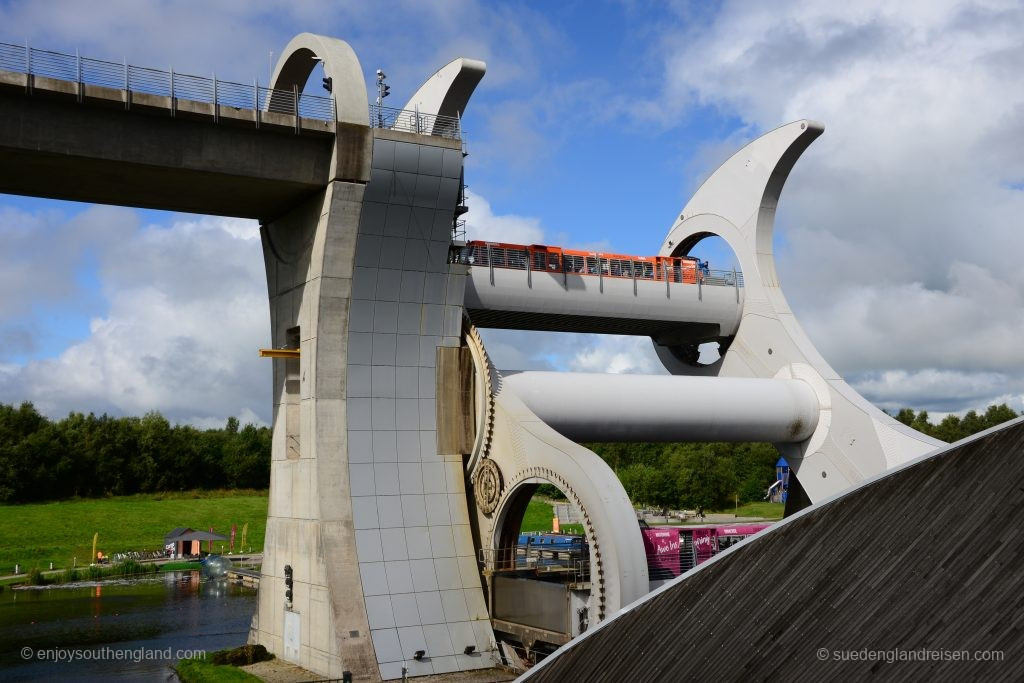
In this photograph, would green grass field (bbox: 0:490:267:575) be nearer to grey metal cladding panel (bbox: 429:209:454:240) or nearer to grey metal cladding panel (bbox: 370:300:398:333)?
grey metal cladding panel (bbox: 370:300:398:333)

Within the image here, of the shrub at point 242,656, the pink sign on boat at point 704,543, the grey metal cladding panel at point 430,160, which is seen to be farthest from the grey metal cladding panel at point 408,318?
the shrub at point 242,656

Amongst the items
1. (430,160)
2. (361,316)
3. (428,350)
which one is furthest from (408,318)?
(430,160)

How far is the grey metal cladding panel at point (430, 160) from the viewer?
2695cm

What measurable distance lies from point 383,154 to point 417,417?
732 centimetres

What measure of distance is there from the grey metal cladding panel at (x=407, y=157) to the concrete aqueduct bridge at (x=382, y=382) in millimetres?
38

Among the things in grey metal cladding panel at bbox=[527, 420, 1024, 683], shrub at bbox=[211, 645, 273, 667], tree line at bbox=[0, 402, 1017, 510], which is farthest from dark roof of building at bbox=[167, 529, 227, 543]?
grey metal cladding panel at bbox=[527, 420, 1024, 683]

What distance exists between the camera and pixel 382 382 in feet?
89.9

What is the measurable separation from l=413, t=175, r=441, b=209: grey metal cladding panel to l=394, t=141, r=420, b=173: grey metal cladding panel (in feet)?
1.18

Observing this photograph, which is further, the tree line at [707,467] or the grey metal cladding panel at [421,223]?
the tree line at [707,467]

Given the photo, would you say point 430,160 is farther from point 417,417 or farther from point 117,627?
point 117,627

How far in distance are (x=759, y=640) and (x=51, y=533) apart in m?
66.5

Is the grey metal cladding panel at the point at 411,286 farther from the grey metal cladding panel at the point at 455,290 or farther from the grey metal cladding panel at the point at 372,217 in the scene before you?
the grey metal cladding panel at the point at 372,217

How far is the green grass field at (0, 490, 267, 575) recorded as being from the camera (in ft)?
212

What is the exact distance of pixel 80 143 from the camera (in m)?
24.0
